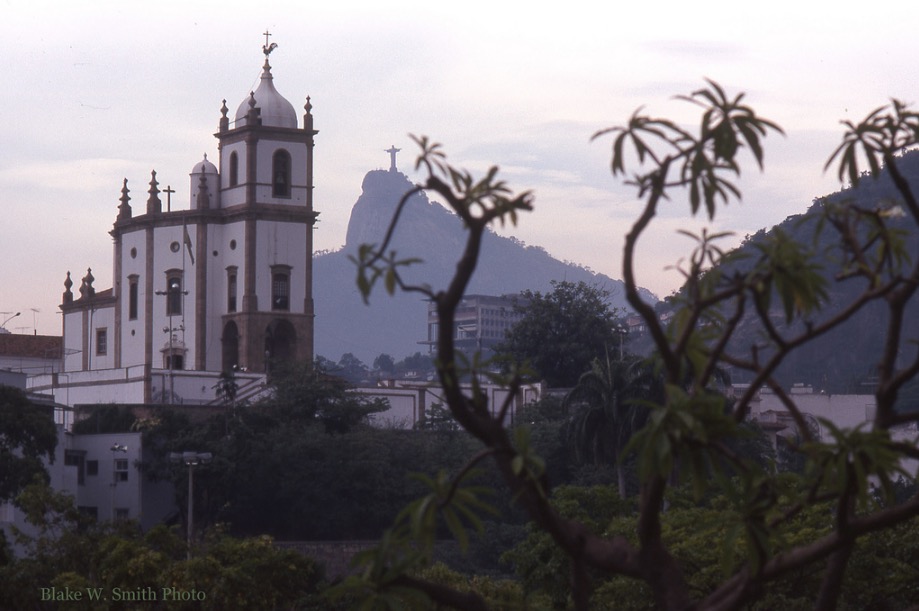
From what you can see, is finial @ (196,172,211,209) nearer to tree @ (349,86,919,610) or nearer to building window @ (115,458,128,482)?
building window @ (115,458,128,482)

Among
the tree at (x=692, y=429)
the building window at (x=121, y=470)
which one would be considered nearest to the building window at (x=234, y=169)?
→ the building window at (x=121, y=470)

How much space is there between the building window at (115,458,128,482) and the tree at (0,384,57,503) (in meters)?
10.4

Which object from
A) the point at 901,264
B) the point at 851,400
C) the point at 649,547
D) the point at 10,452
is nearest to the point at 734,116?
the point at 901,264

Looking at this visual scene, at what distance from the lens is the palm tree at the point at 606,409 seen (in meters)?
41.8

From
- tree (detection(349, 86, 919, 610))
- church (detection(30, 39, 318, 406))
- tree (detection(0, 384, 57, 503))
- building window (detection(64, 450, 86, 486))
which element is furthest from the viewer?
church (detection(30, 39, 318, 406))

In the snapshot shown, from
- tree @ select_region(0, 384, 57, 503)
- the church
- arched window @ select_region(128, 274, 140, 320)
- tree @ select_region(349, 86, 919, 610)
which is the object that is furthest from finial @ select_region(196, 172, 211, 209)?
tree @ select_region(349, 86, 919, 610)

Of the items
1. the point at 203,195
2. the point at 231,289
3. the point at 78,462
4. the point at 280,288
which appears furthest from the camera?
the point at 203,195

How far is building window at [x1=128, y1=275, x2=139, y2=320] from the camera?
208 feet

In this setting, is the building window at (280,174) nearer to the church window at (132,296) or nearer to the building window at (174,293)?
the building window at (174,293)

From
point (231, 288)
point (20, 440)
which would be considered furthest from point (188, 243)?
point (20, 440)

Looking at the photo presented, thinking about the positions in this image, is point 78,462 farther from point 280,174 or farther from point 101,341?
point 101,341

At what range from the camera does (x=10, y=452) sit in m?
35.7

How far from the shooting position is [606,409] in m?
42.7

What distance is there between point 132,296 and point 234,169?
7503mm
